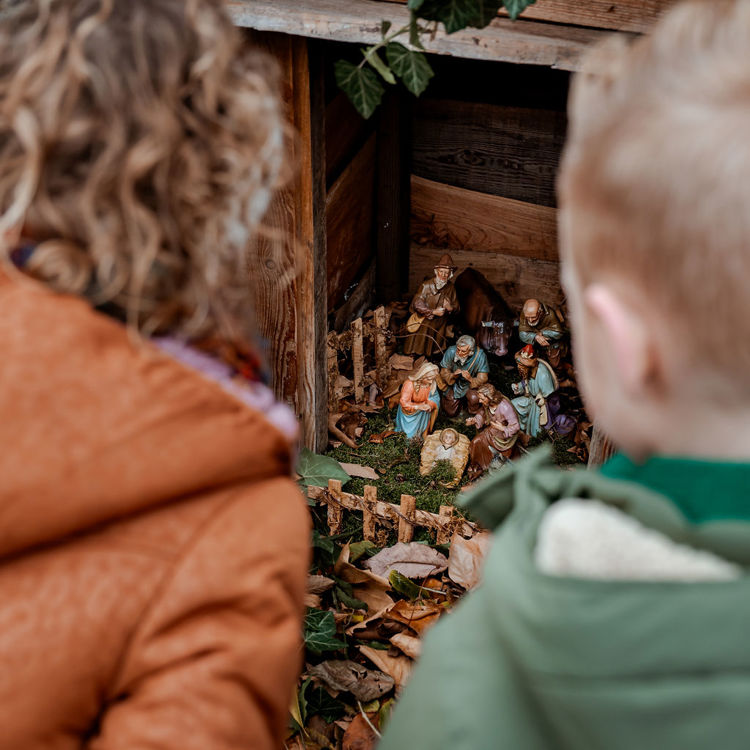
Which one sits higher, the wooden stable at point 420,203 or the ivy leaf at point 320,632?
the wooden stable at point 420,203

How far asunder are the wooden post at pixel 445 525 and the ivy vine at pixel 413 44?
1475 mm

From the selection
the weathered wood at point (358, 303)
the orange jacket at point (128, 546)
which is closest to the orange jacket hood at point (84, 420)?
the orange jacket at point (128, 546)

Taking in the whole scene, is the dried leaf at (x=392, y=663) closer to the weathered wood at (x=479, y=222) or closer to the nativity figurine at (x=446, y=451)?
the nativity figurine at (x=446, y=451)

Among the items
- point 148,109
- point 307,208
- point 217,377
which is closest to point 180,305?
point 217,377

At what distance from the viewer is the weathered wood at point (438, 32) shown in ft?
7.09

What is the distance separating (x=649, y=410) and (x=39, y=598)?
2.34 feet

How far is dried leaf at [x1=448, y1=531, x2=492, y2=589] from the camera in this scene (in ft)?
8.82

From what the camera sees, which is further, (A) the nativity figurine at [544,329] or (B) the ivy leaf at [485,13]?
(A) the nativity figurine at [544,329]

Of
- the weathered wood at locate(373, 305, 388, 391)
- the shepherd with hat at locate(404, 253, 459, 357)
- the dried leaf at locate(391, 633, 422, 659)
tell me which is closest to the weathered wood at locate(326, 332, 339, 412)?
the weathered wood at locate(373, 305, 388, 391)

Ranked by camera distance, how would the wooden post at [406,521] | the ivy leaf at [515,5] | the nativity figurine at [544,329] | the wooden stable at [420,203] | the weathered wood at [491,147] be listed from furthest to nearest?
the weathered wood at [491,147] → the nativity figurine at [544,329] → the wooden stable at [420,203] → the wooden post at [406,521] → the ivy leaf at [515,5]

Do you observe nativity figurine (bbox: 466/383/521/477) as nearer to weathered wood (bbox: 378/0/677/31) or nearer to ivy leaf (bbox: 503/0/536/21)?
weathered wood (bbox: 378/0/677/31)

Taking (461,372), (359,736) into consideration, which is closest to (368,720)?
(359,736)

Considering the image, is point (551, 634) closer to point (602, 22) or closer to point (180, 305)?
point (180, 305)

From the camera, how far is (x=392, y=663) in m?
2.41
